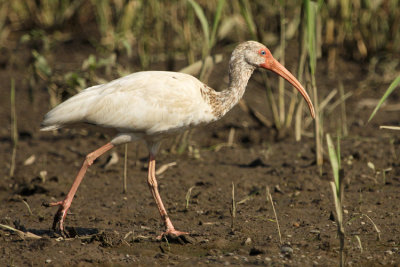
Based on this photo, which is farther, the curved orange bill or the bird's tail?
the curved orange bill

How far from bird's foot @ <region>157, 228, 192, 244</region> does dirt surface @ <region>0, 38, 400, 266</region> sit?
4cm

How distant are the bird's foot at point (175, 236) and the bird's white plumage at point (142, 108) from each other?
0.91 m

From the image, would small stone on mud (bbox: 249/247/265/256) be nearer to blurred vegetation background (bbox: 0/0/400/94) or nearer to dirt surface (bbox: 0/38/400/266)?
dirt surface (bbox: 0/38/400/266)

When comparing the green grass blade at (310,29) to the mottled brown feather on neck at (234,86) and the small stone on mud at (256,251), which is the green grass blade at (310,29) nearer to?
the mottled brown feather on neck at (234,86)

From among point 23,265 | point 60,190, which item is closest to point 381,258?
point 23,265

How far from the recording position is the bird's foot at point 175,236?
5301 millimetres

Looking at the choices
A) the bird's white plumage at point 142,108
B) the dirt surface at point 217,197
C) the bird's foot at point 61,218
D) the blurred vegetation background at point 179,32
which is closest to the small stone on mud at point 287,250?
the dirt surface at point 217,197

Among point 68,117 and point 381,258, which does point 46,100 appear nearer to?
point 68,117

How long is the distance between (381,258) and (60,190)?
359 cm

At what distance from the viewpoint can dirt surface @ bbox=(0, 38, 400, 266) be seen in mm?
5062

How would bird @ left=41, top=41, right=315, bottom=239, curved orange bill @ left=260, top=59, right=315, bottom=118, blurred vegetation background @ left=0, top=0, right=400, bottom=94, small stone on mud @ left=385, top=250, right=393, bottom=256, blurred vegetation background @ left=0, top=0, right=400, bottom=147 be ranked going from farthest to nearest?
blurred vegetation background @ left=0, top=0, right=400, bottom=94
blurred vegetation background @ left=0, top=0, right=400, bottom=147
curved orange bill @ left=260, top=59, right=315, bottom=118
bird @ left=41, top=41, right=315, bottom=239
small stone on mud @ left=385, top=250, right=393, bottom=256

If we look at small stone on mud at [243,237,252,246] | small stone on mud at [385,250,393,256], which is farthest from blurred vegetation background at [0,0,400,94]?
small stone on mud at [385,250,393,256]

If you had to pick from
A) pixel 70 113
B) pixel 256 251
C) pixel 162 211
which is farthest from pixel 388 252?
pixel 70 113

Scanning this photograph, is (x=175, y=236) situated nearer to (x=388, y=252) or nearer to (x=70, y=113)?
(x=70, y=113)
